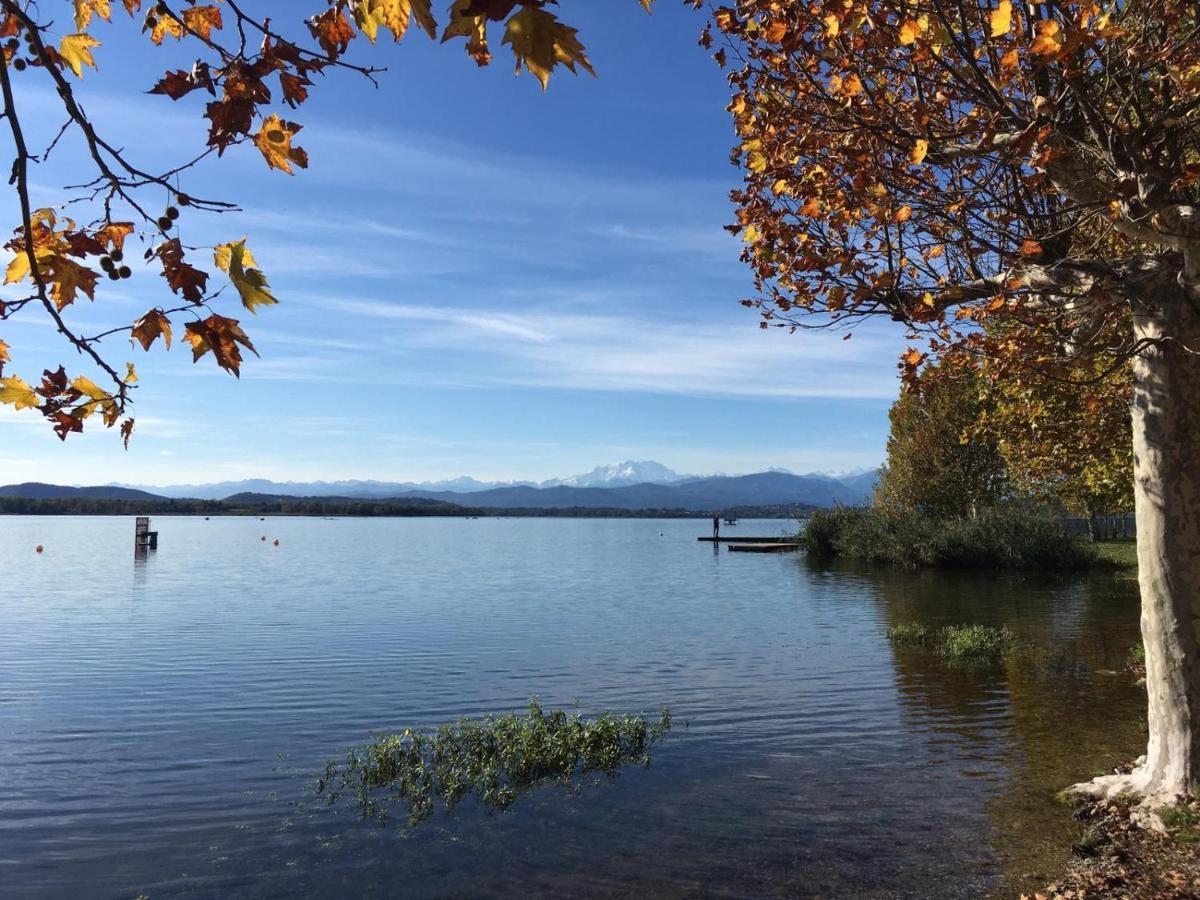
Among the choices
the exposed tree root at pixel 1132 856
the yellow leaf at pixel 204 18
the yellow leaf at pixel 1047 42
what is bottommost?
the exposed tree root at pixel 1132 856

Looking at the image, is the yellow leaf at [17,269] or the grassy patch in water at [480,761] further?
the grassy patch in water at [480,761]

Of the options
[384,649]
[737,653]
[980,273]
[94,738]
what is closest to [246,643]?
[384,649]

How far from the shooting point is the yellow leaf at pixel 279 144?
376 centimetres

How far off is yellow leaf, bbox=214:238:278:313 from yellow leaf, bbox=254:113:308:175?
2.16 ft

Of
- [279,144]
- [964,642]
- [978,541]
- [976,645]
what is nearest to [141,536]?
[978,541]

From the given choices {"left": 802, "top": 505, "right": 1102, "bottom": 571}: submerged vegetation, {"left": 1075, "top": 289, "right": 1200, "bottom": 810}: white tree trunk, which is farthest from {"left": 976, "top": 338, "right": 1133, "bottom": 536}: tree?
{"left": 802, "top": 505, "right": 1102, "bottom": 571}: submerged vegetation

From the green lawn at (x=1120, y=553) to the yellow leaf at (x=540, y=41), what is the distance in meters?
53.0

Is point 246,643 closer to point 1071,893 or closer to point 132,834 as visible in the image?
point 132,834

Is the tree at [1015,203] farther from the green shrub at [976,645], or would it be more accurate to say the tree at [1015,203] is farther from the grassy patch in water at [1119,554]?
the grassy patch in water at [1119,554]

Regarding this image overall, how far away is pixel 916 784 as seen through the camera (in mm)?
12281

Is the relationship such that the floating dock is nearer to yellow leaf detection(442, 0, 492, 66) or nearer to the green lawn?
the green lawn

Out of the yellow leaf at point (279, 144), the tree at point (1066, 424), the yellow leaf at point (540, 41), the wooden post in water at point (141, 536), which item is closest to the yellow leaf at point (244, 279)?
the yellow leaf at point (279, 144)

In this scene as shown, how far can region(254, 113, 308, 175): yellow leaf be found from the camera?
3.76m

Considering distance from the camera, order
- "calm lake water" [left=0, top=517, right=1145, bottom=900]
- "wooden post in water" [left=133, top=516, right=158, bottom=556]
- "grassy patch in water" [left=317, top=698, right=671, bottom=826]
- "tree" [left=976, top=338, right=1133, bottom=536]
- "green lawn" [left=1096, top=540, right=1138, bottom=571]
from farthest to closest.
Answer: "wooden post in water" [left=133, top=516, right=158, bottom=556]
"green lawn" [left=1096, top=540, right=1138, bottom=571]
"tree" [left=976, top=338, right=1133, bottom=536]
"grassy patch in water" [left=317, top=698, right=671, bottom=826]
"calm lake water" [left=0, top=517, right=1145, bottom=900]
